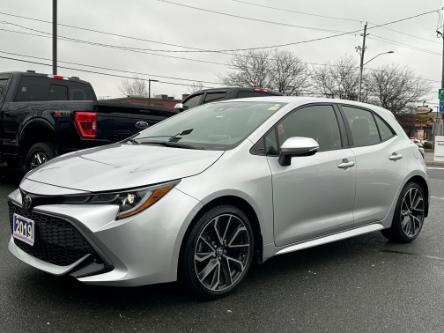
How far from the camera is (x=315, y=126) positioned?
4.26 metres

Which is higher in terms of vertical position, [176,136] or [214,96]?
[214,96]

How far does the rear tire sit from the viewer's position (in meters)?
4.95

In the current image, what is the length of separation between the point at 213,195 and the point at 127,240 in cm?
67

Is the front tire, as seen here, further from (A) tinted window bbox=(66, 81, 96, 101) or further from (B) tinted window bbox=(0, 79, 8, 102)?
(A) tinted window bbox=(66, 81, 96, 101)

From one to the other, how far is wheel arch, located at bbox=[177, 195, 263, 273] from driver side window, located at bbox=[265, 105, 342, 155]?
501 millimetres

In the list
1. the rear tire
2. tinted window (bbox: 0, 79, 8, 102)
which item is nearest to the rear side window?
tinted window (bbox: 0, 79, 8, 102)

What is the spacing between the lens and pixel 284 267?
4172 millimetres

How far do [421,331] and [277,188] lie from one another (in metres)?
1.38

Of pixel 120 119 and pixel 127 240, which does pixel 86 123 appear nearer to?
pixel 120 119

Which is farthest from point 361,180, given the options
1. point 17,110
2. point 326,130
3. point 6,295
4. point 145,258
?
point 17,110

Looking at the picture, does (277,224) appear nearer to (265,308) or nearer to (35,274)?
(265,308)

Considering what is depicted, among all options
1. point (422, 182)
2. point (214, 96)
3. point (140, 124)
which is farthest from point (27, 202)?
point (214, 96)

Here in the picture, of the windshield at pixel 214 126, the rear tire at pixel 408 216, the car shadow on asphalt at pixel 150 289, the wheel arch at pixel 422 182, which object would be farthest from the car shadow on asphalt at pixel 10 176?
the wheel arch at pixel 422 182

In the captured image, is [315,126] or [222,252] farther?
[315,126]
